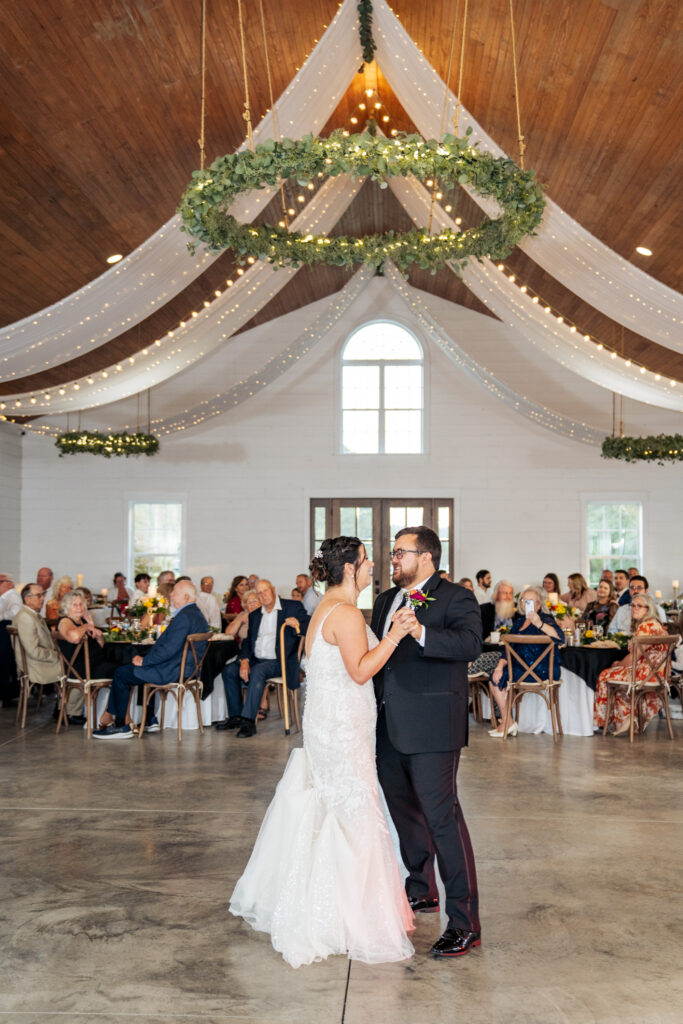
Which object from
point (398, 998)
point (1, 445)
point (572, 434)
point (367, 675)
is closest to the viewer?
point (398, 998)

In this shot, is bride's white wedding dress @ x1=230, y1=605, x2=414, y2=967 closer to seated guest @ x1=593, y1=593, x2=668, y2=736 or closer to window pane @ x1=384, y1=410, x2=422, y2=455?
seated guest @ x1=593, y1=593, x2=668, y2=736

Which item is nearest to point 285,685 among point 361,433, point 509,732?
point 509,732

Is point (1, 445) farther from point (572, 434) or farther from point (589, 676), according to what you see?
point (589, 676)

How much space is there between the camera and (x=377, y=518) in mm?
14461

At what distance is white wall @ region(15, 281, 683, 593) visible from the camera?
1423cm

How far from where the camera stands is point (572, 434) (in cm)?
1224

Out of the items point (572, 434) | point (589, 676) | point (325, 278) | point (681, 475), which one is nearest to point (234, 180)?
point (589, 676)

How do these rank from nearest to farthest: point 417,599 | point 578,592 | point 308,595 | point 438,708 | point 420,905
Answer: point 417,599 < point 438,708 < point 420,905 < point 308,595 < point 578,592

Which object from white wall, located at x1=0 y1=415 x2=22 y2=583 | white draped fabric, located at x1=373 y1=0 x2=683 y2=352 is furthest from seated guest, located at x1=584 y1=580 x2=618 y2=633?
white wall, located at x1=0 y1=415 x2=22 y2=583

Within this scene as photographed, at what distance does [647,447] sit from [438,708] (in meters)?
8.02

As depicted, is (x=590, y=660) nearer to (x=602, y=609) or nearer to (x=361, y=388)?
(x=602, y=609)

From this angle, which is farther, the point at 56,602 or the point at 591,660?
the point at 56,602

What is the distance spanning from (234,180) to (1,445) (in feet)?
31.5

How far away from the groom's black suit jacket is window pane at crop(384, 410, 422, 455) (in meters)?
11.0
